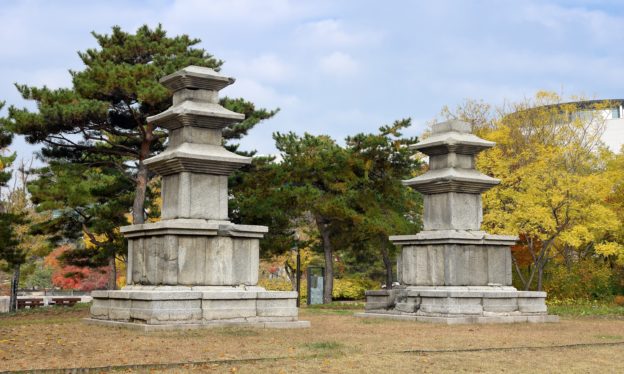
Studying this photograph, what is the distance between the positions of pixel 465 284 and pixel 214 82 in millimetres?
7520

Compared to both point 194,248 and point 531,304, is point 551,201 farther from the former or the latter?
point 194,248

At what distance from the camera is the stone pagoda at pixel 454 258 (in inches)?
683

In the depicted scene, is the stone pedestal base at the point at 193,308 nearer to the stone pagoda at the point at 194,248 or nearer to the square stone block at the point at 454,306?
the stone pagoda at the point at 194,248

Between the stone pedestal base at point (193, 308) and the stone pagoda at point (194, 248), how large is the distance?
2cm

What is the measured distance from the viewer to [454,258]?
1769 centimetres

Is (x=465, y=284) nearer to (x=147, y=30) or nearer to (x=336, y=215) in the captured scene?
(x=336, y=215)

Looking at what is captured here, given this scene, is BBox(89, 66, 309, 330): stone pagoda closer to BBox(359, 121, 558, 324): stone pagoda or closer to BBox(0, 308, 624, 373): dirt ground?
BBox(0, 308, 624, 373): dirt ground

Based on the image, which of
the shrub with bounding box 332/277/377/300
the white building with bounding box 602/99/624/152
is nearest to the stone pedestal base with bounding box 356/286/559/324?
the shrub with bounding box 332/277/377/300

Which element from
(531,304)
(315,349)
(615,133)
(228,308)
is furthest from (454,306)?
(615,133)

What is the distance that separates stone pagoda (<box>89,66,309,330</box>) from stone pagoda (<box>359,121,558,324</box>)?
4.10 m

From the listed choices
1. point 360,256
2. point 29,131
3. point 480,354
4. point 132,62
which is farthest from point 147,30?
point 360,256

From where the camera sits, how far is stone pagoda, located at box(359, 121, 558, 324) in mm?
17359

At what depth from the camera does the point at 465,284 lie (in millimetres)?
17703

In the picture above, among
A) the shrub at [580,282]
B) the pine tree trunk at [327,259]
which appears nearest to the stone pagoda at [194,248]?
the pine tree trunk at [327,259]
